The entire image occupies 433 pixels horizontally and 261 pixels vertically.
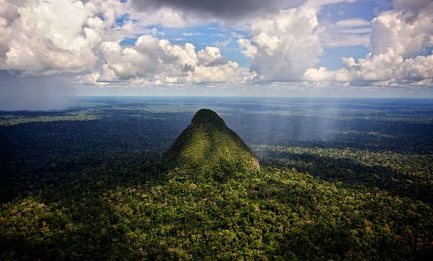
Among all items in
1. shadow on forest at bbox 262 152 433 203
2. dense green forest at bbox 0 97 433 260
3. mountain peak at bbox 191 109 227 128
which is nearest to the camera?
dense green forest at bbox 0 97 433 260

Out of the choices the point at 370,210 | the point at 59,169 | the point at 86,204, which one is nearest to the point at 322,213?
the point at 370,210

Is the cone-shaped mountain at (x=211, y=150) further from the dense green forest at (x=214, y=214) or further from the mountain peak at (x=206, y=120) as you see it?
the dense green forest at (x=214, y=214)

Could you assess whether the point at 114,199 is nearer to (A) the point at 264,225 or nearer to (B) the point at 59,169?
(A) the point at 264,225

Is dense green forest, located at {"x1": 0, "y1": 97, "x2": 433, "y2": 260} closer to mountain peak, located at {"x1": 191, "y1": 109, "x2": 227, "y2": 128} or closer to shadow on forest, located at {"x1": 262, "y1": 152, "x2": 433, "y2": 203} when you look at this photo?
shadow on forest, located at {"x1": 262, "y1": 152, "x2": 433, "y2": 203}

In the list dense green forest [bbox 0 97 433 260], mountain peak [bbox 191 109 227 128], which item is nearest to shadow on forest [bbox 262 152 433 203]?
dense green forest [bbox 0 97 433 260]

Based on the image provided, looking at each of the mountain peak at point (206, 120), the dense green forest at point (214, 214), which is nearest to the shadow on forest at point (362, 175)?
the dense green forest at point (214, 214)

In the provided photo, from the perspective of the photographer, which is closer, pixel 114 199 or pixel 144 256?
pixel 144 256
